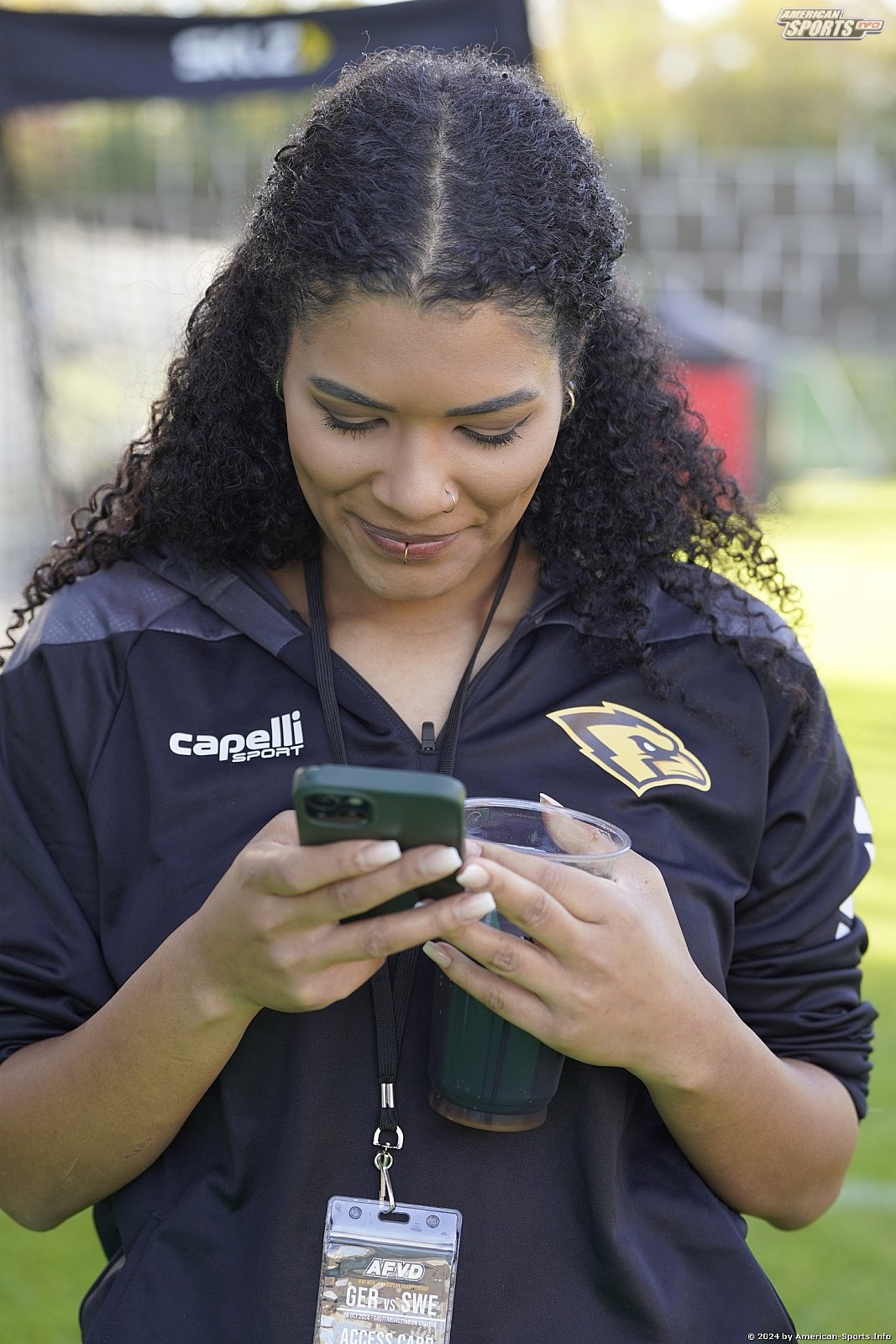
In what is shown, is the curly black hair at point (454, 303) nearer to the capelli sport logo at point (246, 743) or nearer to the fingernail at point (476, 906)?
the capelli sport logo at point (246, 743)

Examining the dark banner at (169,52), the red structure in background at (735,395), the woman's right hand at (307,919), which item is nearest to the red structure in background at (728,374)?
the red structure in background at (735,395)

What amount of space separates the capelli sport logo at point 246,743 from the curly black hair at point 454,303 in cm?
27

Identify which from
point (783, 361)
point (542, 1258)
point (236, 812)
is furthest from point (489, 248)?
point (783, 361)

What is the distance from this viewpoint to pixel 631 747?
1803 mm

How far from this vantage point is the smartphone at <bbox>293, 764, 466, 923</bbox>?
1232 millimetres

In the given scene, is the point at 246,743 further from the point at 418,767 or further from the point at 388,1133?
the point at 388,1133

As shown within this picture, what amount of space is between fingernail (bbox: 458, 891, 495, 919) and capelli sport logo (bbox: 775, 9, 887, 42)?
2.08 metres

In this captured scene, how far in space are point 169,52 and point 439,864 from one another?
5.70m

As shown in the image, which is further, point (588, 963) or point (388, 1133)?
point (388, 1133)

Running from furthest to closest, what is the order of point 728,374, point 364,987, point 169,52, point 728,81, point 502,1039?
point 728,81
point 728,374
point 169,52
point 364,987
point 502,1039

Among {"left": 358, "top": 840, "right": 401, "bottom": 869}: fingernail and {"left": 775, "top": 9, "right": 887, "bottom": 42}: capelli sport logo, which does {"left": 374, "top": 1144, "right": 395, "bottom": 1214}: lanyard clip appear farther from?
{"left": 775, "top": 9, "right": 887, "bottom": 42}: capelli sport logo

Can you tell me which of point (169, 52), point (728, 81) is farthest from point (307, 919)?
point (728, 81)

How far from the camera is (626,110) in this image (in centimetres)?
3784

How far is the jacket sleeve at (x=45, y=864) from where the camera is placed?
1.69m
